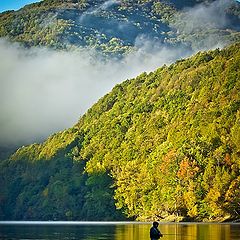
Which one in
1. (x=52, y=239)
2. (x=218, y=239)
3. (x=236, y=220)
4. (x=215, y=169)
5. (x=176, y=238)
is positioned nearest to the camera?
(x=218, y=239)

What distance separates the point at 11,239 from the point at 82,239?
10659mm

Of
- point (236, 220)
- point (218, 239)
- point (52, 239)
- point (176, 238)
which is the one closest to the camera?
point (218, 239)

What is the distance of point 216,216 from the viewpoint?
18688 centimetres

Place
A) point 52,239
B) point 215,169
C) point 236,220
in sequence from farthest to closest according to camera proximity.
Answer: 1. point 215,169
2. point 236,220
3. point 52,239

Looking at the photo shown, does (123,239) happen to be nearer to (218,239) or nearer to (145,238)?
(145,238)

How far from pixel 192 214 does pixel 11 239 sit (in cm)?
10078

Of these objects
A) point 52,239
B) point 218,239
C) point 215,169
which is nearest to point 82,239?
point 52,239

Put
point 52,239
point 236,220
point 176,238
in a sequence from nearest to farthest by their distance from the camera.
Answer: point 176,238
point 52,239
point 236,220

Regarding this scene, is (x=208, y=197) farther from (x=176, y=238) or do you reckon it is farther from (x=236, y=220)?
(x=176, y=238)

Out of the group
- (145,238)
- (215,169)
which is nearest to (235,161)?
(215,169)

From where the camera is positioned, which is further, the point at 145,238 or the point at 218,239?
the point at 145,238

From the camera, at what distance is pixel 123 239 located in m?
97.6

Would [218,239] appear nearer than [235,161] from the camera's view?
Yes

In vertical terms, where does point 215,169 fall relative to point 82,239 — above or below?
above
